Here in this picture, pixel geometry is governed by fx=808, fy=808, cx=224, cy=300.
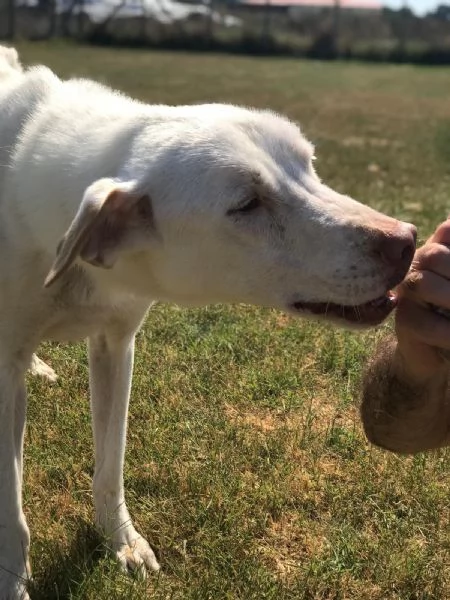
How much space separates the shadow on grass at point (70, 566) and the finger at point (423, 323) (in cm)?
142

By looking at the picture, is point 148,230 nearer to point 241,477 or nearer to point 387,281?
point 387,281

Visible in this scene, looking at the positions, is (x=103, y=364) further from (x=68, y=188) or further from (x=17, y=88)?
(x=17, y=88)

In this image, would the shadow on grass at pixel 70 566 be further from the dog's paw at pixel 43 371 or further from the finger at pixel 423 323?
the finger at pixel 423 323

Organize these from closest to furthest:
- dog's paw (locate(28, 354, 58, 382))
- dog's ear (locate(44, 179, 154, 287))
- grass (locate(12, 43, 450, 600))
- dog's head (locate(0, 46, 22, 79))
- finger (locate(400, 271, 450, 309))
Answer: dog's ear (locate(44, 179, 154, 287)) → finger (locate(400, 271, 450, 309)) → grass (locate(12, 43, 450, 600)) → dog's head (locate(0, 46, 22, 79)) → dog's paw (locate(28, 354, 58, 382))

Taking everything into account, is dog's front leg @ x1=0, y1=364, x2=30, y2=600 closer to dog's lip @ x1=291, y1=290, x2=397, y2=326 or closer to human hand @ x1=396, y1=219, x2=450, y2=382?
dog's lip @ x1=291, y1=290, x2=397, y2=326

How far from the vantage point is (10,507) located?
2805 mm

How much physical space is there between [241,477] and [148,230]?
142 centimetres

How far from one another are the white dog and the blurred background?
3480 cm

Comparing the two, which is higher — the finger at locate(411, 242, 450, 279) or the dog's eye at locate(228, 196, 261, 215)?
the dog's eye at locate(228, 196, 261, 215)

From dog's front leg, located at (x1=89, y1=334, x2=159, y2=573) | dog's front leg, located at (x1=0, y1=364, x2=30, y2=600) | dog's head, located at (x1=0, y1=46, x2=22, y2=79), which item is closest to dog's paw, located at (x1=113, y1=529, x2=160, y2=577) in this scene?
dog's front leg, located at (x1=89, y1=334, x2=159, y2=573)

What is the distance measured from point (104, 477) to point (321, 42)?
1539 inches

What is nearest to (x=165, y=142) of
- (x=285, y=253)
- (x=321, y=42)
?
(x=285, y=253)

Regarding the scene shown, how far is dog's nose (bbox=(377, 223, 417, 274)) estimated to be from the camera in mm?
2305

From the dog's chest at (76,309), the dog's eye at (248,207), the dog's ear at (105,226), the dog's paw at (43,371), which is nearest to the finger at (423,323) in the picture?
the dog's eye at (248,207)
